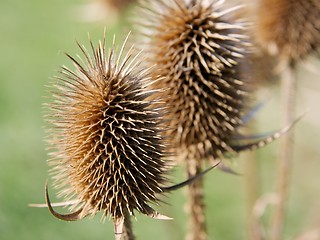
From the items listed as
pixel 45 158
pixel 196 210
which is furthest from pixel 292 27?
pixel 45 158

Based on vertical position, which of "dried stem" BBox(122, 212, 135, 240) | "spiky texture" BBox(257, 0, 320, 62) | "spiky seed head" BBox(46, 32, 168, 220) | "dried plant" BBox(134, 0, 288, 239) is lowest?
"dried stem" BBox(122, 212, 135, 240)

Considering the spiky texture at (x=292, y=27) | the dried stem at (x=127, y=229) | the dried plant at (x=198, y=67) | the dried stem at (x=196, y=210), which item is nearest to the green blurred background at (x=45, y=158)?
the dried stem at (x=196, y=210)

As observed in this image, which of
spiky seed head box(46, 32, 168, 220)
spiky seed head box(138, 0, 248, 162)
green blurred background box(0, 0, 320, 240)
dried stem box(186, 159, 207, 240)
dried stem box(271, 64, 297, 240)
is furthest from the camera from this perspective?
green blurred background box(0, 0, 320, 240)

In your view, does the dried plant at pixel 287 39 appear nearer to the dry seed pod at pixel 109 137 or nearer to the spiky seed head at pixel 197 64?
the spiky seed head at pixel 197 64

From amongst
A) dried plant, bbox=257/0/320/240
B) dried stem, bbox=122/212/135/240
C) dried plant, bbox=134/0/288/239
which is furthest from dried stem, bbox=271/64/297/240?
dried stem, bbox=122/212/135/240

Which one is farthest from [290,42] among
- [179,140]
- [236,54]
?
[179,140]

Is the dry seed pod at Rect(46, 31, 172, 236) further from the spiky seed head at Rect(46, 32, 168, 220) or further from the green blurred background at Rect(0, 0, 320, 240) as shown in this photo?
the green blurred background at Rect(0, 0, 320, 240)

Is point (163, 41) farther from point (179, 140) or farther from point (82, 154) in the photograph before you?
point (82, 154)

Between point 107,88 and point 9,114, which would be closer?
point 107,88
